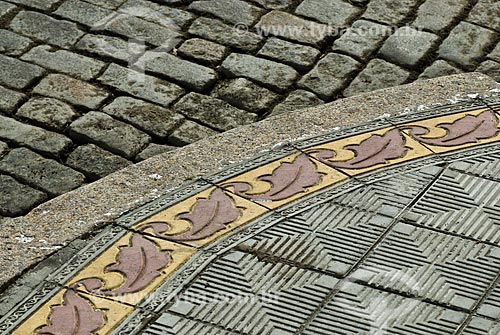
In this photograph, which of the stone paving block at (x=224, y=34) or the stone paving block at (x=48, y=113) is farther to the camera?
the stone paving block at (x=224, y=34)

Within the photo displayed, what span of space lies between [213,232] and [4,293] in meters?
0.83

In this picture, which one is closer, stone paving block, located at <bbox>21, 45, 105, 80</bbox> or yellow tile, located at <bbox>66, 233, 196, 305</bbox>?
yellow tile, located at <bbox>66, 233, 196, 305</bbox>

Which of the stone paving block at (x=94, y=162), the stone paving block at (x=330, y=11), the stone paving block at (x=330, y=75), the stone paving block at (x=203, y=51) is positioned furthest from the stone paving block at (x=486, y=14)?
the stone paving block at (x=94, y=162)

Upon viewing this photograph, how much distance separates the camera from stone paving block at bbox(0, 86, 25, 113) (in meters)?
5.06

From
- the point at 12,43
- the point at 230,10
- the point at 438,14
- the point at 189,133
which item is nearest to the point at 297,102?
the point at 189,133

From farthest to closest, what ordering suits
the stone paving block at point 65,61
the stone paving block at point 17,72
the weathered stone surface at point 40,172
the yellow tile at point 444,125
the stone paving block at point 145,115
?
the stone paving block at point 65,61, the stone paving block at point 17,72, the stone paving block at point 145,115, the yellow tile at point 444,125, the weathered stone surface at point 40,172

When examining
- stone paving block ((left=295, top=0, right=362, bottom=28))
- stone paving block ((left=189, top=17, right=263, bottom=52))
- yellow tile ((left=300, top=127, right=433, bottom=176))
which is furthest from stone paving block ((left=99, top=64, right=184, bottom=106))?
stone paving block ((left=295, top=0, right=362, bottom=28))

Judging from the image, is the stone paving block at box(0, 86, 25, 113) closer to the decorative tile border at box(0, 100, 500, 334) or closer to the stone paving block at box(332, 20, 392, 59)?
the decorative tile border at box(0, 100, 500, 334)

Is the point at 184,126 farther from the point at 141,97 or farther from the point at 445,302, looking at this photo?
the point at 445,302

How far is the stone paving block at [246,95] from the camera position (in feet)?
16.9

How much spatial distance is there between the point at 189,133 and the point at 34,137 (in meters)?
0.70

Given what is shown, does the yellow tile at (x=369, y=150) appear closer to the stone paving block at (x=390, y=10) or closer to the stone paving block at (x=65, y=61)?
the stone paving block at (x=390, y=10)

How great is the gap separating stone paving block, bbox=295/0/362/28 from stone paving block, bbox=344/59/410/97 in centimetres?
42

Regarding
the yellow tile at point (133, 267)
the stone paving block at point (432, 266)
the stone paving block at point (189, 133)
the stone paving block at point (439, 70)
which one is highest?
the stone paving block at point (439, 70)
